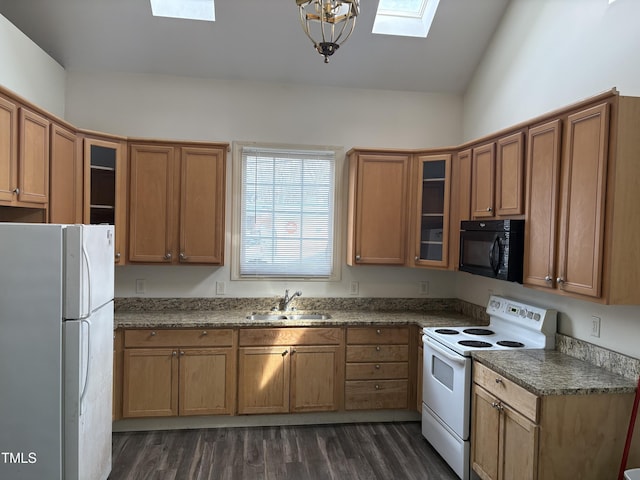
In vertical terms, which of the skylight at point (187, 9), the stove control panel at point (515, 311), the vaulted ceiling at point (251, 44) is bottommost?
the stove control panel at point (515, 311)

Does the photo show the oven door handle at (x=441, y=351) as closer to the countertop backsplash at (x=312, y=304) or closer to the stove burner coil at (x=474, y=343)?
the stove burner coil at (x=474, y=343)

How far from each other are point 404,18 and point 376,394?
3.16m

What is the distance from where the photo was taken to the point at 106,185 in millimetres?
3422

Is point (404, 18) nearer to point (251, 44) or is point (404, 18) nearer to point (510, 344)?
point (251, 44)

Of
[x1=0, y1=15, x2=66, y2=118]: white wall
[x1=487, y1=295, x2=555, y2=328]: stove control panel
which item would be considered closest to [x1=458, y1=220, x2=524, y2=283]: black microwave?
[x1=487, y1=295, x2=555, y2=328]: stove control panel

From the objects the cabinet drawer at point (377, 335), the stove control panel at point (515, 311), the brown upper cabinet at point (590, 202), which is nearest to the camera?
the brown upper cabinet at point (590, 202)

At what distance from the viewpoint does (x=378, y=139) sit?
414 cm

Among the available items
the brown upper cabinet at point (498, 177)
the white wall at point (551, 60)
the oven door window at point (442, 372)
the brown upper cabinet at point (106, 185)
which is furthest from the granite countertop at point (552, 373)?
the brown upper cabinet at point (106, 185)

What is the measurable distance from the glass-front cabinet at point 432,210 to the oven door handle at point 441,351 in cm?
66

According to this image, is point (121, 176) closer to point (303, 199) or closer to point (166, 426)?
point (303, 199)

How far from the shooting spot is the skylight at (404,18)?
365 cm

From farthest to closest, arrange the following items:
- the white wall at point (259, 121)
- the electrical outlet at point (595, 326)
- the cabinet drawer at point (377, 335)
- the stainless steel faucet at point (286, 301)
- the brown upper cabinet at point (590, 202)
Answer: the stainless steel faucet at point (286, 301), the white wall at point (259, 121), the cabinet drawer at point (377, 335), the electrical outlet at point (595, 326), the brown upper cabinet at point (590, 202)

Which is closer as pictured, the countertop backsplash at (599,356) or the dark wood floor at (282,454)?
the countertop backsplash at (599,356)

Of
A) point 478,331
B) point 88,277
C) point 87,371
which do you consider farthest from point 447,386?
point 88,277
